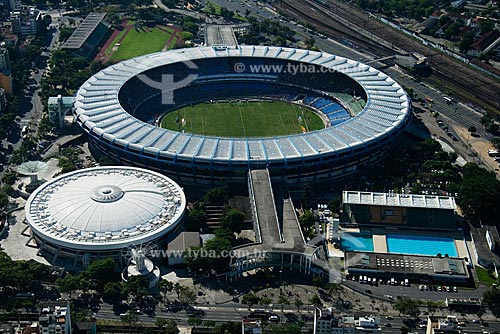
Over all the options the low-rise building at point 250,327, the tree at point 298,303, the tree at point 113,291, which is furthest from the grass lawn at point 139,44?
the low-rise building at point 250,327

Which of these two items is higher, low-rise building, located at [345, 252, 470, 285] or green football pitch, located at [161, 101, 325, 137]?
green football pitch, located at [161, 101, 325, 137]

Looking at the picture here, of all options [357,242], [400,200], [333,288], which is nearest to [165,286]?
[333,288]

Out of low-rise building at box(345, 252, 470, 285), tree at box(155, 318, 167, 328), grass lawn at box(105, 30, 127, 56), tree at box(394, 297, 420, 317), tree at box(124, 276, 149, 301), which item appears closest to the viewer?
tree at box(155, 318, 167, 328)

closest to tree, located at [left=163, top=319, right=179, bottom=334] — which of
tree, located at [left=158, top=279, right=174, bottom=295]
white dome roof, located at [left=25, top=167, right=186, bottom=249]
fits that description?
tree, located at [left=158, top=279, right=174, bottom=295]

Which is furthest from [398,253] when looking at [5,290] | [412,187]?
[5,290]

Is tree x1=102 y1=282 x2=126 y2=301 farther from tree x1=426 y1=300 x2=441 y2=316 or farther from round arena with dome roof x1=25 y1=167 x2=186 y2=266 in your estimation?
tree x1=426 y1=300 x2=441 y2=316

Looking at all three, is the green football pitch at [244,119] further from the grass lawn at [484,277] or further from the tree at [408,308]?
the tree at [408,308]
